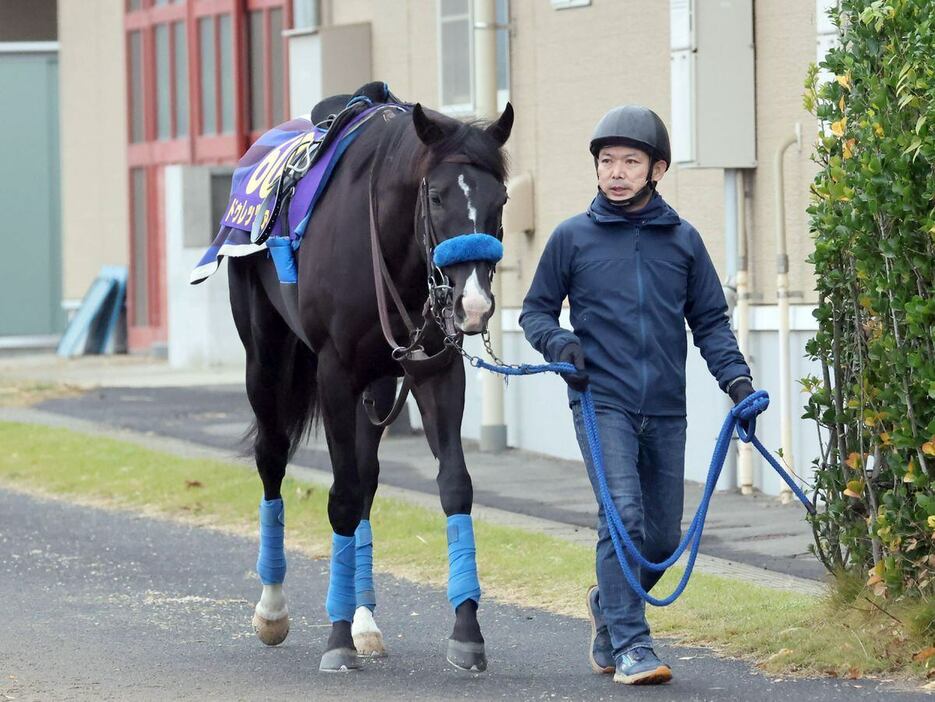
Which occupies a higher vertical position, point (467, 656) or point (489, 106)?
point (489, 106)

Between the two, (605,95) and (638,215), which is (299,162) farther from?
(605,95)

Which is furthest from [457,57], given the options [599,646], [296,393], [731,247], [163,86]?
[163,86]

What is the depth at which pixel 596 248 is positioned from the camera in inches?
261

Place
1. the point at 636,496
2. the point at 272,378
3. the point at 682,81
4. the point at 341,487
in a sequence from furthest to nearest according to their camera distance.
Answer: the point at 682,81 < the point at 272,378 < the point at 341,487 < the point at 636,496

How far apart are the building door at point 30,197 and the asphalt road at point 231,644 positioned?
21.8 meters

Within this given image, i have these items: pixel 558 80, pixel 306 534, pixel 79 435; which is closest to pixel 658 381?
pixel 306 534

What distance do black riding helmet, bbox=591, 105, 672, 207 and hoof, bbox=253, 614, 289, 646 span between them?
233 cm

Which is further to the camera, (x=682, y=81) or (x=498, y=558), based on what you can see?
(x=682, y=81)

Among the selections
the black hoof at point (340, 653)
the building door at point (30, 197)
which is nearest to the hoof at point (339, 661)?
the black hoof at point (340, 653)

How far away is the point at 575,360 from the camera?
6414 millimetres

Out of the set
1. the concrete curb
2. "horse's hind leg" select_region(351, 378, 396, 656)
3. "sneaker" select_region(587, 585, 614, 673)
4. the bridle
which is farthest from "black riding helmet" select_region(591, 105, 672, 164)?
the concrete curb

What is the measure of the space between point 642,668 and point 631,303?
1.21 meters

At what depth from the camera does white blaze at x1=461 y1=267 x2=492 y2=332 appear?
625 cm

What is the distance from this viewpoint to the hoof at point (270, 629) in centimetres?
774
